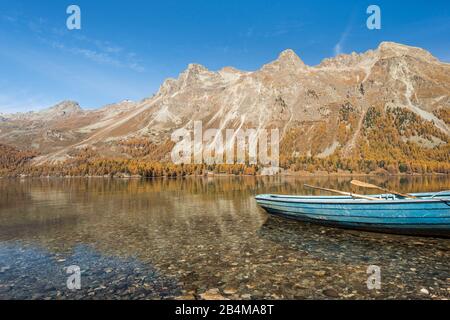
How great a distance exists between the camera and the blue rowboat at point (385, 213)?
61.7 feet

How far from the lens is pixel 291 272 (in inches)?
584

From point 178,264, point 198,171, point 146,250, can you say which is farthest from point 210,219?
point 198,171

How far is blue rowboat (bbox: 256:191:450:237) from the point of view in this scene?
18.8 metres
